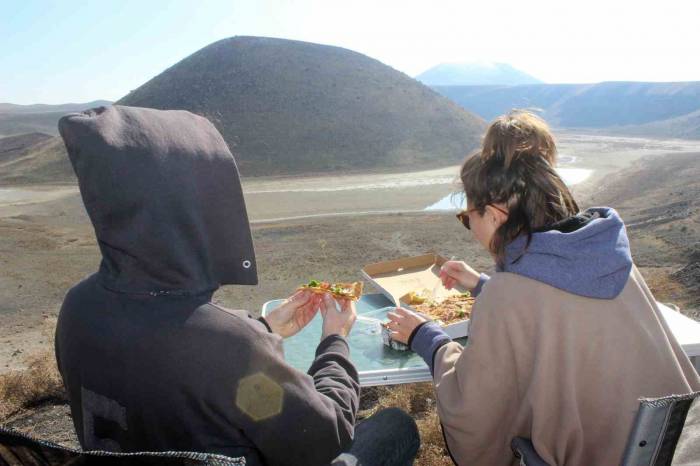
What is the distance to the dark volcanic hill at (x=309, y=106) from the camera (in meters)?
43.4

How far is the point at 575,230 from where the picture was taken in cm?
195

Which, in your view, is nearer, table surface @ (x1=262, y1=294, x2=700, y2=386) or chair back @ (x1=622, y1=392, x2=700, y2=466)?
chair back @ (x1=622, y1=392, x2=700, y2=466)

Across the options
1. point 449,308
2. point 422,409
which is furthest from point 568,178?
point 449,308

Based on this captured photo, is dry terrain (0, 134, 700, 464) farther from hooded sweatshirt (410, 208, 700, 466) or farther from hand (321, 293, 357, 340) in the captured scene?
hand (321, 293, 357, 340)

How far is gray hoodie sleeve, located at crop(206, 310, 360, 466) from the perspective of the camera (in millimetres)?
1506

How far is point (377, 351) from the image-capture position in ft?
9.16

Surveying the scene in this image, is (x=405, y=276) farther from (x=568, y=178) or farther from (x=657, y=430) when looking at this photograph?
(x=568, y=178)

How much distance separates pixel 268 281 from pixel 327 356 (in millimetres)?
9182

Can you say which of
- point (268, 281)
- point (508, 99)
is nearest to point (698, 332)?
point (268, 281)

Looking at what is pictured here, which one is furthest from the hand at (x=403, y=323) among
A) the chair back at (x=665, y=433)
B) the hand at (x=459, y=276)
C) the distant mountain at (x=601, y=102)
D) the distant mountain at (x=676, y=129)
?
the distant mountain at (x=601, y=102)

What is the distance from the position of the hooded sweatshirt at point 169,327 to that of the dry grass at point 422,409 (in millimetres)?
2116

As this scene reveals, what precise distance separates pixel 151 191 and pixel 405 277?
2374mm

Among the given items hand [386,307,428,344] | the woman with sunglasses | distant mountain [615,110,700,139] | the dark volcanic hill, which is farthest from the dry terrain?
distant mountain [615,110,700,139]

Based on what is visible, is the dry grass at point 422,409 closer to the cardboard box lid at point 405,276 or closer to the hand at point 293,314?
the cardboard box lid at point 405,276
